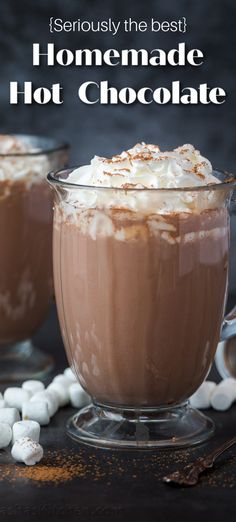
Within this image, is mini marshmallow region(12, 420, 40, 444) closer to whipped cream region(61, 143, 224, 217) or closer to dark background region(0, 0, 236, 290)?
whipped cream region(61, 143, 224, 217)

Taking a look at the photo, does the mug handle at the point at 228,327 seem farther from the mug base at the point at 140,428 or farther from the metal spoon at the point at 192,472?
the metal spoon at the point at 192,472

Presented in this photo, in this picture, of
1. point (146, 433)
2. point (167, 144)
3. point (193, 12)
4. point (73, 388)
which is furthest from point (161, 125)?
point (146, 433)

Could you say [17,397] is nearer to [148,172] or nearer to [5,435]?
[5,435]

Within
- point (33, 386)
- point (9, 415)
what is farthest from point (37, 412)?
point (33, 386)

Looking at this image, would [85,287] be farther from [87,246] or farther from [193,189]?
[193,189]

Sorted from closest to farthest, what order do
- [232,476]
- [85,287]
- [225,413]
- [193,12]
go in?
[232,476] < [85,287] < [225,413] < [193,12]

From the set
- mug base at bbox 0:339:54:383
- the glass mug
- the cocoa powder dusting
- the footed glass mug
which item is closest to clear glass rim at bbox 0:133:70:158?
the glass mug
